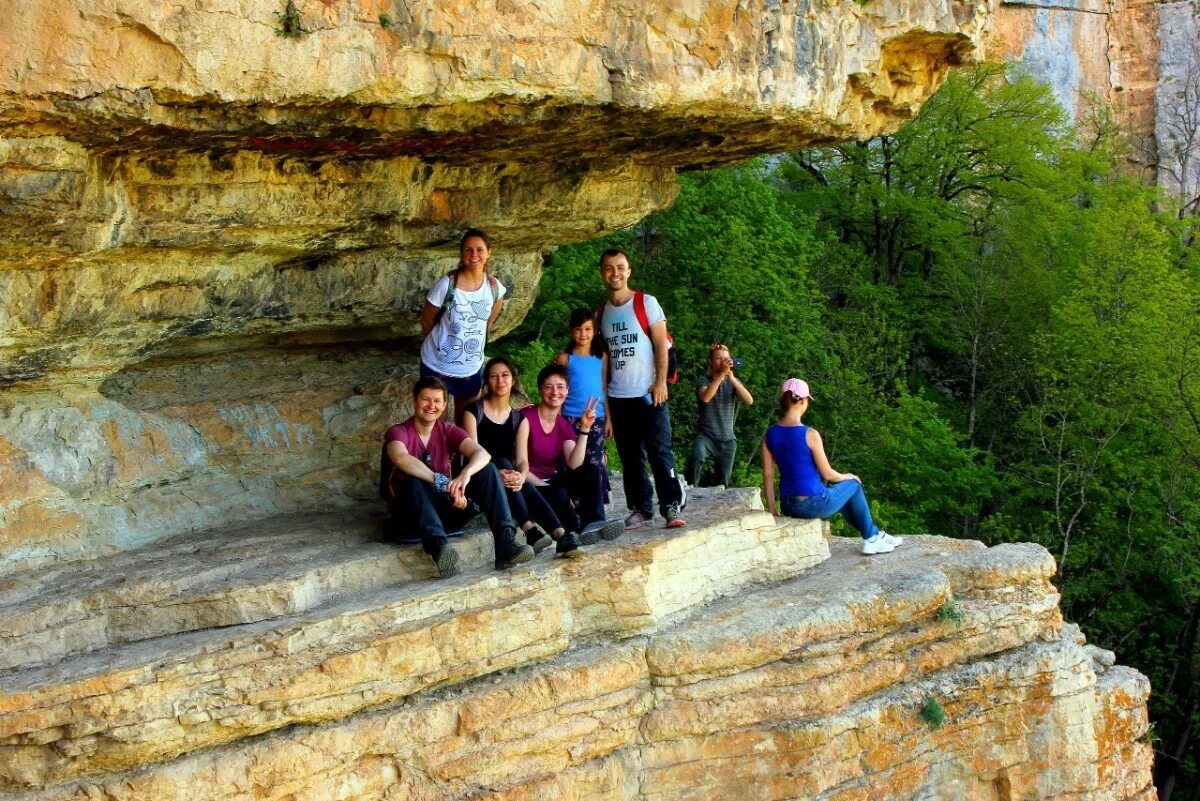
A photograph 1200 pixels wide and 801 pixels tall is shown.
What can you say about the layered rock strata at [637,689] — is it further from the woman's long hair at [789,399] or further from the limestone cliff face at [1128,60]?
the limestone cliff face at [1128,60]

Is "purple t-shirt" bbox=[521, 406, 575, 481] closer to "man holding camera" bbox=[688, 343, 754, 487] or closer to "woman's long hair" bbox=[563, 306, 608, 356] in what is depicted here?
"woman's long hair" bbox=[563, 306, 608, 356]

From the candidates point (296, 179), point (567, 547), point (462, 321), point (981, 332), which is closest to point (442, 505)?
point (567, 547)

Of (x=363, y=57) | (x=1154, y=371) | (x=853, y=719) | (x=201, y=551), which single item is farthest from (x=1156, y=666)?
(x=363, y=57)

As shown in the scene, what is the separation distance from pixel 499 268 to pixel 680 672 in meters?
3.43

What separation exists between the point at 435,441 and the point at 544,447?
28.3 inches

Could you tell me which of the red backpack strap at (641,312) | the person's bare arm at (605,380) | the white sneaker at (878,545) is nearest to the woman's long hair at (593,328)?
the person's bare arm at (605,380)

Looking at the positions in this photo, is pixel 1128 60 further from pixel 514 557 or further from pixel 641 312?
pixel 514 557

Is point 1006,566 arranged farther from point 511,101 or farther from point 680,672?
point 511,101

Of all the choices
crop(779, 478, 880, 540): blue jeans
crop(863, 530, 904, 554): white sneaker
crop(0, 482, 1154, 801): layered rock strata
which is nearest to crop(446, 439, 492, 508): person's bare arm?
crop(0, 482, 1154, 801): layered rock strata

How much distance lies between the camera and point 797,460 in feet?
29.2

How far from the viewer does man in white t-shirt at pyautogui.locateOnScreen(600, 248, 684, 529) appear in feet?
26.6

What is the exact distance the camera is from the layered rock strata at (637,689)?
6.24 meters

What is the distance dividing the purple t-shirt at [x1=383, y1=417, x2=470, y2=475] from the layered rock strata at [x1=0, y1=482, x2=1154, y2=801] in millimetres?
580

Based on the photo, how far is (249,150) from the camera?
6875 millimetres
